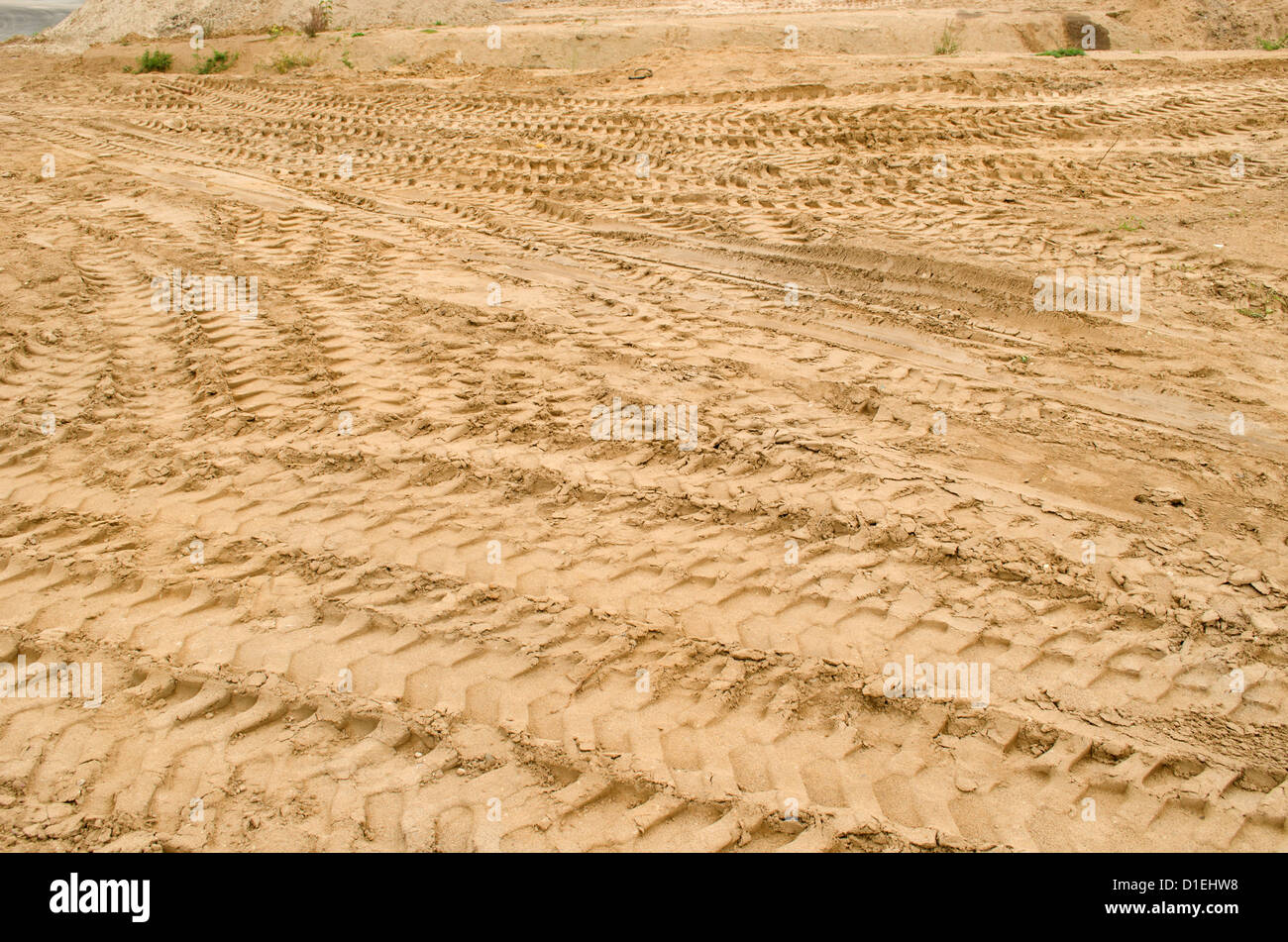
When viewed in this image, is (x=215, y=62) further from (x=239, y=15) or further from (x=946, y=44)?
(x=946, y=44)

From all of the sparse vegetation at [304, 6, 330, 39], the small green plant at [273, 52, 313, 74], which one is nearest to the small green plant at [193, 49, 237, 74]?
the small green plant at [273, 52, 313, 74]

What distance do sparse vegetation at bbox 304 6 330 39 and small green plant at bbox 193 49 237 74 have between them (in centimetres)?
139

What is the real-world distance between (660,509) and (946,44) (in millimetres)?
11875

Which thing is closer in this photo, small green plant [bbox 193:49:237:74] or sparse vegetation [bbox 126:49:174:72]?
Result: small green plant [bbox 193:49:237:74]

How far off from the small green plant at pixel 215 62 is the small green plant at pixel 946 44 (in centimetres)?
1197

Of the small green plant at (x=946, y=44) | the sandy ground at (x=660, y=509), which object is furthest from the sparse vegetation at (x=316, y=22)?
the small green plant at (x=946, y=44)

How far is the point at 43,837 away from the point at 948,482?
12.3 ft

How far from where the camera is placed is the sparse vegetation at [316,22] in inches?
554

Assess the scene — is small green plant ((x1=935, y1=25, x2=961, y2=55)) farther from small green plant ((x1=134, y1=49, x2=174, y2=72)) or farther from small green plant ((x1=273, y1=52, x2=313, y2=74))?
small green plant ((x1=134, y1=49, x2=174, y2=72))

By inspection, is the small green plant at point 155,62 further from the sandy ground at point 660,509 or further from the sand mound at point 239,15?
the sandy ground at point 660,509

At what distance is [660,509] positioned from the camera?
11.9 feet

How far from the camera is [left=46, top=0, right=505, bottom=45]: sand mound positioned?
14.8m
